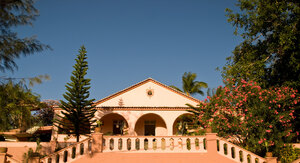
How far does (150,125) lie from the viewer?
2036 cm

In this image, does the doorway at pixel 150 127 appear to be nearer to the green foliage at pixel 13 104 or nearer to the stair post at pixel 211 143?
the stair post at pixel 211 143

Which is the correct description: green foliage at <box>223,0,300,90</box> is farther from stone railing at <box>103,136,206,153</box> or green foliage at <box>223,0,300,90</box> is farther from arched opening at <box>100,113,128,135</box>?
arched opening at <box>100,113,128,135</box>

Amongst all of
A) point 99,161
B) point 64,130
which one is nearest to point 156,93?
point 64,130

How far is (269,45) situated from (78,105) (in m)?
12.3

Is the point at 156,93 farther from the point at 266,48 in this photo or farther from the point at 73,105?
the point at 266,48

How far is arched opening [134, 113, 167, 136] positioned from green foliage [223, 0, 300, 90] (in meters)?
8.24

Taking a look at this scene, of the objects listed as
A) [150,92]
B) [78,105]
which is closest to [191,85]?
[150,92]

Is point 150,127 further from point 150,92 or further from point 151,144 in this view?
point 151,144

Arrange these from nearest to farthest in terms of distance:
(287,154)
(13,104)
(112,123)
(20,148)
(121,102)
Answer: (13,104) < (287,154) < (20,148) < (121,102) < (112,123)

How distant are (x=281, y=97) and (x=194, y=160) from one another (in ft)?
17.1

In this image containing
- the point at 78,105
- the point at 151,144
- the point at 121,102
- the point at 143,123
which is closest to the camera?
the point at 151,144

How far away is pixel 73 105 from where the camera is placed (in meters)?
16.7

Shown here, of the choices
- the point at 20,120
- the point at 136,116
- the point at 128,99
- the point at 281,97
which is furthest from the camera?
the point at 128,99

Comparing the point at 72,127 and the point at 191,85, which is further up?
the point at 191,85
